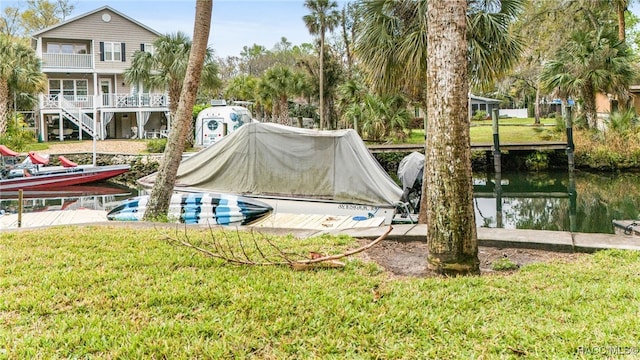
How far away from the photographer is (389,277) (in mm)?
4438

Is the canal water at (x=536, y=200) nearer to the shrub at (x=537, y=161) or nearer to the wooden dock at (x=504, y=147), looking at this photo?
the shrub at (x=537, y=161)

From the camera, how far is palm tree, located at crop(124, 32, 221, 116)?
81.0ft

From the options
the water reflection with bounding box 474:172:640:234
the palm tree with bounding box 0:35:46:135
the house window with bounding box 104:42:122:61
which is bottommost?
the water reflection with bounding box 474:172:640:234

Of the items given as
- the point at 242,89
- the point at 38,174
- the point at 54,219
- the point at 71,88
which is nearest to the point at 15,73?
the point at 71,88

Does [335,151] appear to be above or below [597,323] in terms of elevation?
above

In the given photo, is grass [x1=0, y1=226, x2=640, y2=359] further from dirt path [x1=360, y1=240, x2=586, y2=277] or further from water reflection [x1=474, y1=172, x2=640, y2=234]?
water reflection [x1=474, y1=172, x2=640, y2=234]

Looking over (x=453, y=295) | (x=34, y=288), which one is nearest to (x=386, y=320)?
(x=453, y=295)

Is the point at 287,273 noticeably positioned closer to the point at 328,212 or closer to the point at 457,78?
the point at 457,78

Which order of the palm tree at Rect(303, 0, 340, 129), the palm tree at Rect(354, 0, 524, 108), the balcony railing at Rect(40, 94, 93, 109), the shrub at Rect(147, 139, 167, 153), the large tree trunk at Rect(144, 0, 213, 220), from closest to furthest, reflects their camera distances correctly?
1. the large tree trunk at Rect(144, 0, 213, 220)
2. the palm tree at Rect(354, 0, 524, 108)
3. the shrub at Rect(147, 139, 167, 153)
4. the balcony railing at Rect(40, 94, 93, 109)
5. the palm tree at Rect(303, 0, 340, 129)

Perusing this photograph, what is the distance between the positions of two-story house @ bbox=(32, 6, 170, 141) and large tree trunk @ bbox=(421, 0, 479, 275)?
28533mm

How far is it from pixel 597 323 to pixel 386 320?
55.3 inches

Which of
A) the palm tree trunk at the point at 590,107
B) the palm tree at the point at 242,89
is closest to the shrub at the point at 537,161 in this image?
the palm tree trunk at the point at 590,107

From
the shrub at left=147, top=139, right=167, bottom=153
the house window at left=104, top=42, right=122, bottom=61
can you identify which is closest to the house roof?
the house window at left=104, top=42, right=122, bottom=61

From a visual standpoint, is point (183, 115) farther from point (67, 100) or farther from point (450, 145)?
point (67, 100)
